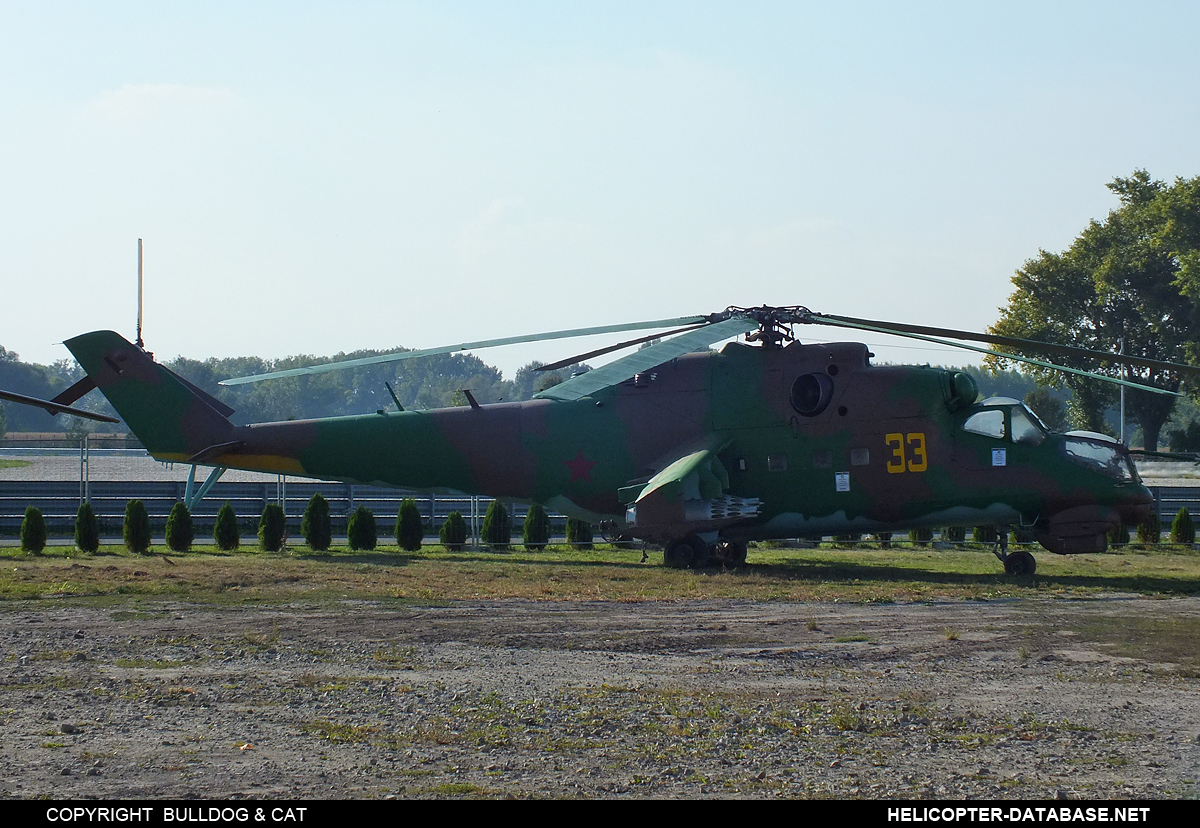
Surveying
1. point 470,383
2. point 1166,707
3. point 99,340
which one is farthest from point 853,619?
point 470,383

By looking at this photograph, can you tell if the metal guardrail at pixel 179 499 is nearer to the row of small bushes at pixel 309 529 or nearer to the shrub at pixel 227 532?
the row of small bushes at pixel 309 529

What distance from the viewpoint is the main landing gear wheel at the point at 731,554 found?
64.2 feet

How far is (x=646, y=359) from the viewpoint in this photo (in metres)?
16.0

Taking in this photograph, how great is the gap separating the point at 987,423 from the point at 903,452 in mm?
1360

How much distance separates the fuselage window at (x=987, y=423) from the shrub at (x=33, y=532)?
17.2 meters

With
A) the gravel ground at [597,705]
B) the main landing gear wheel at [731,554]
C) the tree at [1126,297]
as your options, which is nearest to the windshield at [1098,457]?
the gravel ground at [597,705]

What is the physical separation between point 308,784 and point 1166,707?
564 centimetres

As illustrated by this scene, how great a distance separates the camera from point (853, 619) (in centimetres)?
1228

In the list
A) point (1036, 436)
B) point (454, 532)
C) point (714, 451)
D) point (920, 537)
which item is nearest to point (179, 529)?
point (454, 532)

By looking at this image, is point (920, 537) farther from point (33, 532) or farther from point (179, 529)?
point (33, 532)

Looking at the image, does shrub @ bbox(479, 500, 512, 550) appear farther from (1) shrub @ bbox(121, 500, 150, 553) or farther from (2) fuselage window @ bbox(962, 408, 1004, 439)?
(2) fuselage window @ bbox(962, 408, 1004, 439)

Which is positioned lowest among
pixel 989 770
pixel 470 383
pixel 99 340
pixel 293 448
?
pixel 989 770

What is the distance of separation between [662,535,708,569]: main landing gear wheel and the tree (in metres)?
39.8

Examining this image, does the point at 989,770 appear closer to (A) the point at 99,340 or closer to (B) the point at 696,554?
(B) the point at 696,554
